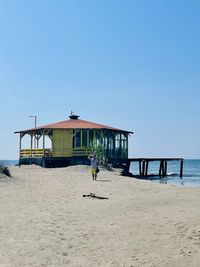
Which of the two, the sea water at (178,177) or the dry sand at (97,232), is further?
the sea water at (178,177)

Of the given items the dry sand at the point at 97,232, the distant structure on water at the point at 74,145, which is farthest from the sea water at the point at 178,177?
the dry sand at the point at 97,232

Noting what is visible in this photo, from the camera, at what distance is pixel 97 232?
377 inches

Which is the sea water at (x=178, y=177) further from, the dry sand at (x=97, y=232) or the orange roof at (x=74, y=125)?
the dry sand at (x=97, y=232)

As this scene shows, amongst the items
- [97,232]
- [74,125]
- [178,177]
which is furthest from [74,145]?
[97,232]

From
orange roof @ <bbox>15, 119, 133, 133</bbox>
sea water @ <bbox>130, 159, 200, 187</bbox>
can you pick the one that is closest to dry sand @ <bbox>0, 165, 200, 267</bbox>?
sea water @ <bbox>130, 159, 200, 187</bbox>

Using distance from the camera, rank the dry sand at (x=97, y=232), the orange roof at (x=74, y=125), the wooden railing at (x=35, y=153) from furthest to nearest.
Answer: the wooden railing at (x=35, y=153) → the orange roof at (x=74, y=125) → the dry sand at (x=97, y=232)

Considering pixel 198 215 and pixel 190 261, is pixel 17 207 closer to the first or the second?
pixel 198 215

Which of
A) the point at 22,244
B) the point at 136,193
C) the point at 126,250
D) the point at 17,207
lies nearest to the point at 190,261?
the point at 126,250

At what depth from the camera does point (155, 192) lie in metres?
18.9

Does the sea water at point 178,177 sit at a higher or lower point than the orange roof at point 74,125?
lower

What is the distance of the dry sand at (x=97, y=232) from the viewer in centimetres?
752

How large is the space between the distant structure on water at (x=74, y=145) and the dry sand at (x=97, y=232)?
72.6ft

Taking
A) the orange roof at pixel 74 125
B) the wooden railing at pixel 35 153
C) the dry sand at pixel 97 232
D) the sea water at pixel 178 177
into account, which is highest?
the orange roof at pixel 74 125

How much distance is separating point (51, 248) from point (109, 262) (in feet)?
4.19
